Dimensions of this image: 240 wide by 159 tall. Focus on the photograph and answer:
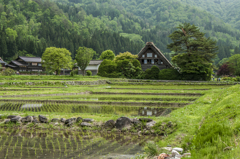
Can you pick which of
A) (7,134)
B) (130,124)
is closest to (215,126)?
(130,124)

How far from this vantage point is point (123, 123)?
11.0 metres

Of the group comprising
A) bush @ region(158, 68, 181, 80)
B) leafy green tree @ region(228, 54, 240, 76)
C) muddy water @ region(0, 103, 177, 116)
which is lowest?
muddy water @ region(0, 103, 177, 116)

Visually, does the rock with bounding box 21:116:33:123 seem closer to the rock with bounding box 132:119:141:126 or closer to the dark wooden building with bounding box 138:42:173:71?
the rock with bounding box 132:119:141:126

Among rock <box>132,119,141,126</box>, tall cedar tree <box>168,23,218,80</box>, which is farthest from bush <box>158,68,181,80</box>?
rock <box>132,119,141,126</box>

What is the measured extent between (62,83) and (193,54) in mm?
33434

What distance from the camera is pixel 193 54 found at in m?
55.3

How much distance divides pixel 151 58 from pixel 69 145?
61.1m

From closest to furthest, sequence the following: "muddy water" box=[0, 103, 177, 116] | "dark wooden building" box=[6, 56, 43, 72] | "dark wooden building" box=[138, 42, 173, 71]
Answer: "muddy water" box=[0, 103, 177, 116], "dark wooden building" box=[138, 42, 173, 71], "dark wooden building" box=[6, 56, 43, 72]

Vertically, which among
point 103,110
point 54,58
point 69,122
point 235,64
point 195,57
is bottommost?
point 103,110

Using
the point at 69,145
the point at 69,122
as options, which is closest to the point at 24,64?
the point at 69,122

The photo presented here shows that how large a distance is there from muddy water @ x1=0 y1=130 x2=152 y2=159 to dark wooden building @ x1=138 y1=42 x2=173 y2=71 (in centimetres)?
5904

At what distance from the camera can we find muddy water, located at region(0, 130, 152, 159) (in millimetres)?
7613

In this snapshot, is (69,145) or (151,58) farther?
(151,58)

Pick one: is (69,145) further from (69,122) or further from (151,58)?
(151,58)
